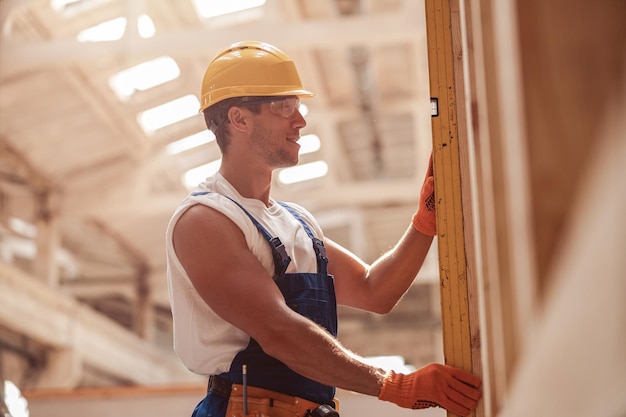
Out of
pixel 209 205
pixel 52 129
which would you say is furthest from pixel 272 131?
pixel 52 129

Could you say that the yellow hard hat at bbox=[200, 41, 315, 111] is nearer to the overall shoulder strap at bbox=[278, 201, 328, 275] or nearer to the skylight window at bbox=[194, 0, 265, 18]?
the overall shoulder strap at bbox=[278, 201, 328, 275]

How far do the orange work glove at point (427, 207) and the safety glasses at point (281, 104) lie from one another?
508mm

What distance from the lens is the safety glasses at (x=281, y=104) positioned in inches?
117

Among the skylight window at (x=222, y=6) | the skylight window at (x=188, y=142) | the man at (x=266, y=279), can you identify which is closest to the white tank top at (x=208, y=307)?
the man at (x=266, y=279)

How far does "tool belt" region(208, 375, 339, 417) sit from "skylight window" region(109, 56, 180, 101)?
8.32 meters

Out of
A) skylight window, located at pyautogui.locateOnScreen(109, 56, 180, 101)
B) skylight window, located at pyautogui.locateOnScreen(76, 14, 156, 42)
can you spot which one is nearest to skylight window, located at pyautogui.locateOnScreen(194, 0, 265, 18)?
skylight window, located at pyautogui.locateOnScreen(76, 14, 156, 42)

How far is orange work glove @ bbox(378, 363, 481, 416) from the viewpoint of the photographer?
7.74 feet

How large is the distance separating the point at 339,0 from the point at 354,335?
27.9ft

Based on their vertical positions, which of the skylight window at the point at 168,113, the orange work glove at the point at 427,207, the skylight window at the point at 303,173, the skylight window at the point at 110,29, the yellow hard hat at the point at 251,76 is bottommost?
the orange work glove at the point at 427,207

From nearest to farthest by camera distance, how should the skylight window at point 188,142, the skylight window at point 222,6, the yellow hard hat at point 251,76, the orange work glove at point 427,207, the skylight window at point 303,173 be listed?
the orange work glove at point 427,207 → the yellow hard hat at point 251,76 → the skylight window at point 222,6 → the skylight window at point 188,142 → the skylight window at point 303,173

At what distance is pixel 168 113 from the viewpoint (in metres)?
11.8

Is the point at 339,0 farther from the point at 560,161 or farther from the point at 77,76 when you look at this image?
the point at 560,161

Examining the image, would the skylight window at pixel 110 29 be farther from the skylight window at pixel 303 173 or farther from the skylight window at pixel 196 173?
the skylight window at pixel 303 173

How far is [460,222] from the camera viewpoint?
2430mm
